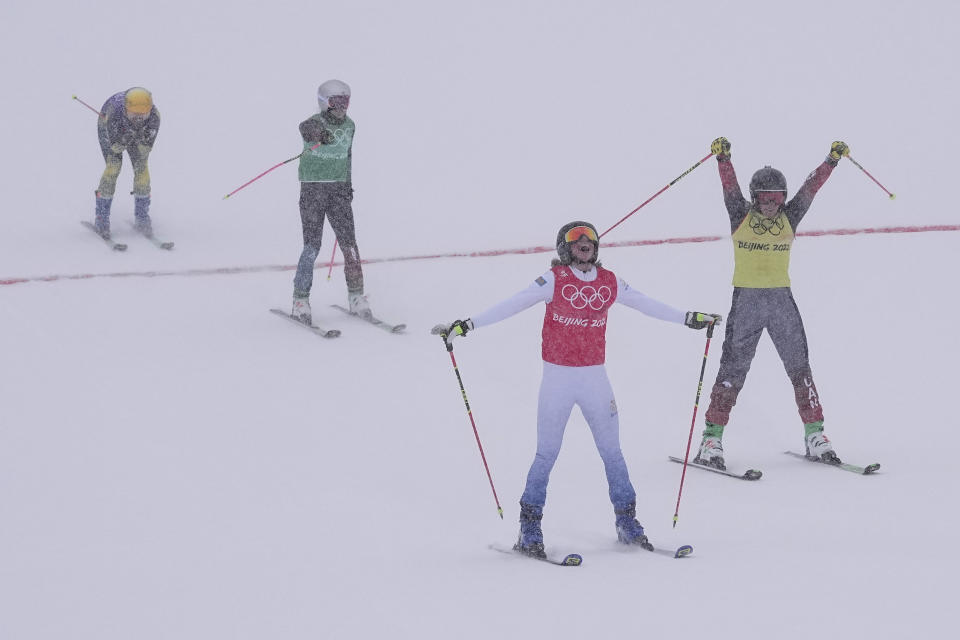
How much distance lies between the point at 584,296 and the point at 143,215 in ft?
28.9

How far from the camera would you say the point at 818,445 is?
30.2ft

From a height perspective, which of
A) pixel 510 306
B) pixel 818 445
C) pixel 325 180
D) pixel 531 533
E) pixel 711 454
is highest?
pixel 325 180

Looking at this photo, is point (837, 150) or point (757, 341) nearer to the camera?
point (837, 150)

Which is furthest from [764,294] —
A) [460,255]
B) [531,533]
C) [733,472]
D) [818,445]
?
[460,255]

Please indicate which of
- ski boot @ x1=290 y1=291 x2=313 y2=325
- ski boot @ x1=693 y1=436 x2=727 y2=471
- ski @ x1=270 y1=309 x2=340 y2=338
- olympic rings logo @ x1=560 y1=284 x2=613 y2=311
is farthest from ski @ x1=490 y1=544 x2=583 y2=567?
ski boot @ x1=290 y1=291 x2=313 y2=325

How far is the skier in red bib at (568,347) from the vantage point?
7.30m

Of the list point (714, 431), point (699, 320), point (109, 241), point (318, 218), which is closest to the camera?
point (699, 320)

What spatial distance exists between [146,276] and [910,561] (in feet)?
28.6

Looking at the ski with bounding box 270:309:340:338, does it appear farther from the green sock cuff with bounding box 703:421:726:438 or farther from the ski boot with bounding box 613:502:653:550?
the ski boot with bounding box 613:502:653:550

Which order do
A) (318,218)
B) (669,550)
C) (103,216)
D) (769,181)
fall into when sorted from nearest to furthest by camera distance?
(669,550) < (769,181) < (318,218) < (103,216)

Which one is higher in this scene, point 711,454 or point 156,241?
point 156,241

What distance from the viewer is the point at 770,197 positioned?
29.2 ft

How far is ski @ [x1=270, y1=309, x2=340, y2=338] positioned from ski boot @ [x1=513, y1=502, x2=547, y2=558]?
15.3 ft

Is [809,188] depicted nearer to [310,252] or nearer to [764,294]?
[764,294]
